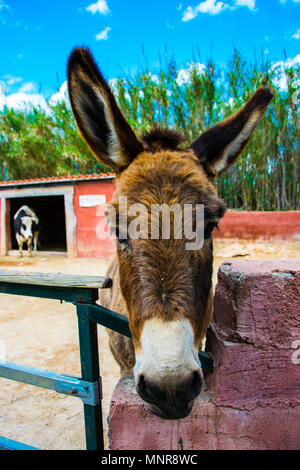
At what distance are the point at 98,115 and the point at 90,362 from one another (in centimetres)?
158

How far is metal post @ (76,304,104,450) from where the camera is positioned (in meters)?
1.63

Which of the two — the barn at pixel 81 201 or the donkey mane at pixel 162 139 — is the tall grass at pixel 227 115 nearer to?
the barn at pixel 81 201

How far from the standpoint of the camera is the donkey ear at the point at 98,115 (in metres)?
1.80

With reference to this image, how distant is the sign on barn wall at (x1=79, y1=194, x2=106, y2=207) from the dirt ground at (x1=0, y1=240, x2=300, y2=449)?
6.42 metres

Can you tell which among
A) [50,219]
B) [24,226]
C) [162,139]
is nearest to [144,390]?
[162,139]

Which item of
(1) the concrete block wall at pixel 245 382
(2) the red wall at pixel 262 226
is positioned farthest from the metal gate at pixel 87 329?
(2) the red wall at pixel 262 226

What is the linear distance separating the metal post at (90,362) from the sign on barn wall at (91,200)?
1193cm

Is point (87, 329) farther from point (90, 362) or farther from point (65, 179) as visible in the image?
point (65, 179)

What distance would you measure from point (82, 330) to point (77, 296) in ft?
0.63

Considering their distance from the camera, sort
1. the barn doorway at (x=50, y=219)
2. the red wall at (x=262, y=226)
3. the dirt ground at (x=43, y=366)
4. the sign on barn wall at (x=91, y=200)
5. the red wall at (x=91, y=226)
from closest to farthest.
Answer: the dirt ground at (x=43, y=366) → the red wall at (x=262, y=226) → the sign on barn wall at (x=91, y=200) → the red wall at (x=91, y=226) → the barn doorway at (x=50, y=219)

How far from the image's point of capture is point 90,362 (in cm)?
164
